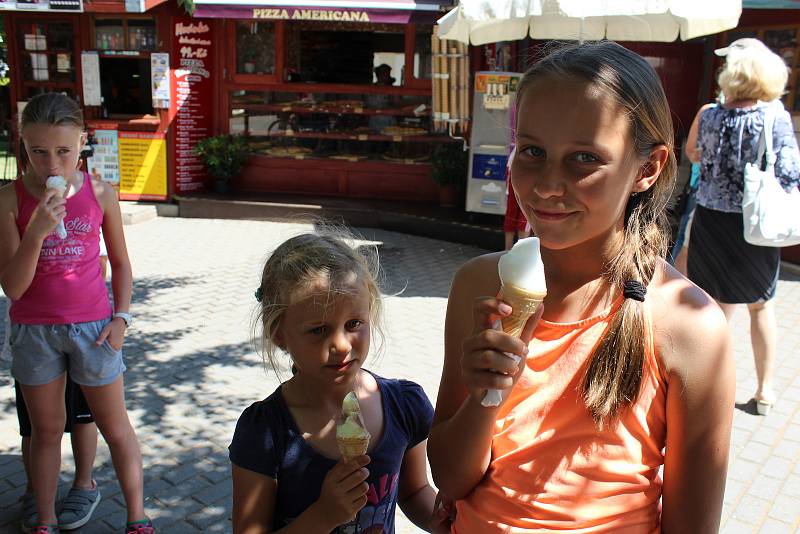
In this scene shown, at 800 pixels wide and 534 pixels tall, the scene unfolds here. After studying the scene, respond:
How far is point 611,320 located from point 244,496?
101 centimetres

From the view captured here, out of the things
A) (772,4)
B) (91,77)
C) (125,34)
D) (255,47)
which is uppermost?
(772,4)

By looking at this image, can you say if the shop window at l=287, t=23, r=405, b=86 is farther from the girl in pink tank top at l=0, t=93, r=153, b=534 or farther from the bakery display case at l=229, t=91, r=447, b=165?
the girl in pink tank top at l=0, t=93, r=153, b=534

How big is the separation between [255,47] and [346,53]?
143 cm

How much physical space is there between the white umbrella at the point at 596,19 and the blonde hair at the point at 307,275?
5.66 meters

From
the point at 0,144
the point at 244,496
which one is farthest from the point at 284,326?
the point at 0,144

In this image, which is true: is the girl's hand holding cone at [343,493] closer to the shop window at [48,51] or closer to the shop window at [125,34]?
the shop window at [125,34]

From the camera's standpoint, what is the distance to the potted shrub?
10594 mm

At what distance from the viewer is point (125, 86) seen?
459 inches

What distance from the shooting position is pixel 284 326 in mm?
1972

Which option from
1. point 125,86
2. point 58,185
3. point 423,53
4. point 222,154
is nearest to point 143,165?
point 222,154

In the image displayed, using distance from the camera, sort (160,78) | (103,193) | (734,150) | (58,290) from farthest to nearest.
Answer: (160,78) < (734,150) < (103,193) < (58,290)

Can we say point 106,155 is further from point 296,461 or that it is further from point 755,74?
point 296,461

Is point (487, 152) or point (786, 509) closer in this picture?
point (786, 509)

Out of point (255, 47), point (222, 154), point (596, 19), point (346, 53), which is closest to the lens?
point (596, 19)
